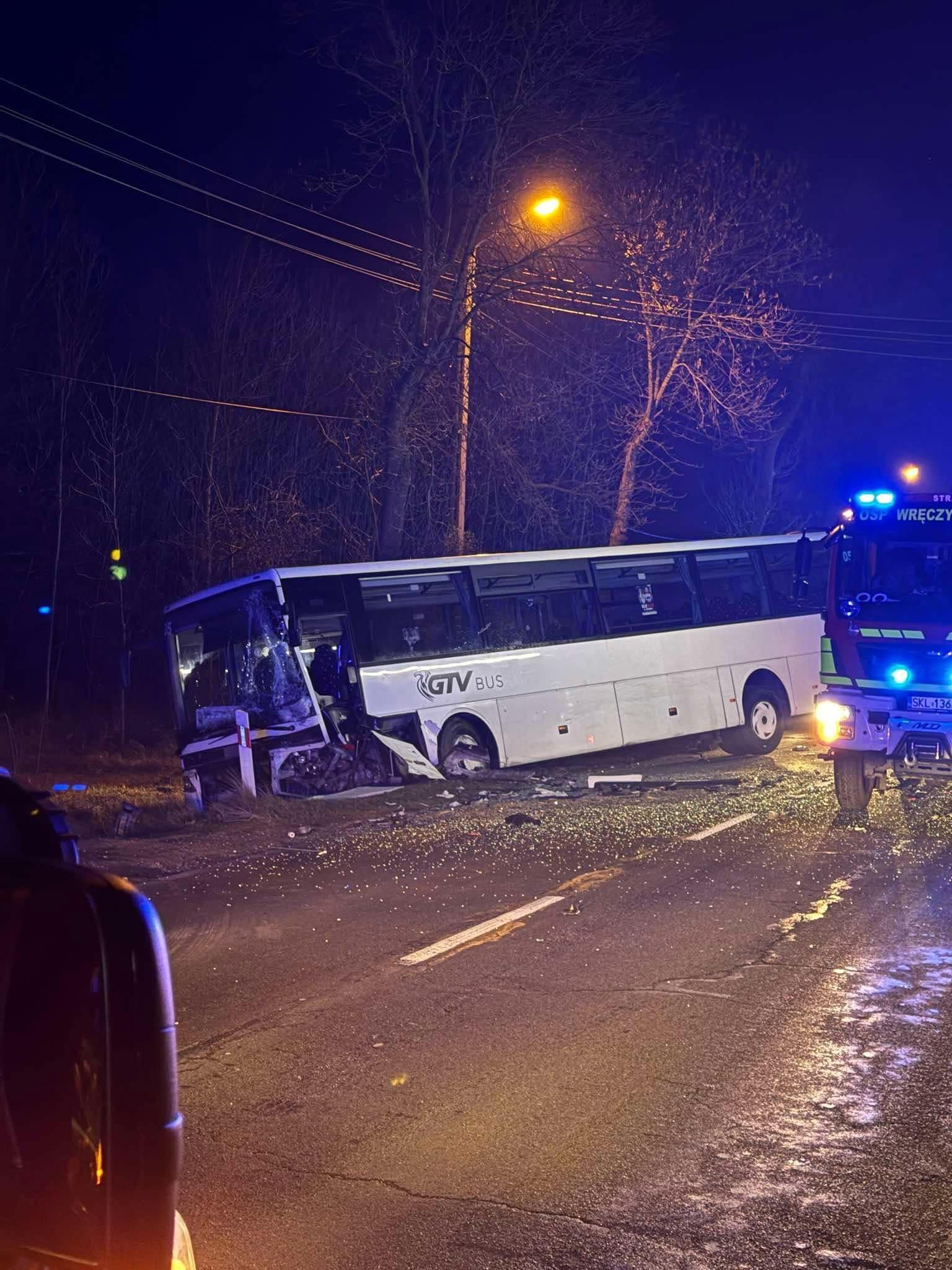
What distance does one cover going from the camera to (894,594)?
12.6m

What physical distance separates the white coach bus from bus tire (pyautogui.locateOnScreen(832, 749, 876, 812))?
1963 millimetres

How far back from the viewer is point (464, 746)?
56.8ft

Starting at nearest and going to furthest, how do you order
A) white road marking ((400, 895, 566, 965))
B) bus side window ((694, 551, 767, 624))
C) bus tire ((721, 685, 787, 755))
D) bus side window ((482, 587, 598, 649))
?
white road marking ((400, 895, 566, 965)), bus side window ((482, 587, 598, 649)), bus tire ((721, 685, 787, 755)), bus side window ((694, 551, 767, 624))

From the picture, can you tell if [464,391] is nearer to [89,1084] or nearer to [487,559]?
[487,559]

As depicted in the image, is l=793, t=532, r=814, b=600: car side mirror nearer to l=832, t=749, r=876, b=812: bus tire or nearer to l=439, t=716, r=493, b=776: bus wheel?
l=832, t=749, r=876, b=812: bus tire

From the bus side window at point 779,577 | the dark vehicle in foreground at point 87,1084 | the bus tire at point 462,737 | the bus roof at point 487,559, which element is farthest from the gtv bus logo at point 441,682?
the dark vehicle in foreground at point 87,1084

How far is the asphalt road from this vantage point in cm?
396

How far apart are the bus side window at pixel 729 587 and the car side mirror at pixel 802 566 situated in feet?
23.4

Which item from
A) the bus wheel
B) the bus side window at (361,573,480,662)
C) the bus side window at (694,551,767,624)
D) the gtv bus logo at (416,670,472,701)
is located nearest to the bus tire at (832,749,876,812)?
the bus wheel

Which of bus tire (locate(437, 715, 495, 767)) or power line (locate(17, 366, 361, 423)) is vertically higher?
power line (locate(17, 366, 361, 423))

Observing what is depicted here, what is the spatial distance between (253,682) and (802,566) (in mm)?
6926

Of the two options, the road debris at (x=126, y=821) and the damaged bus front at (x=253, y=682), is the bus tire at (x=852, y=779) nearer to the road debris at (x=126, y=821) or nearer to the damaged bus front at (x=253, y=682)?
the damaged bus front at (x=253, y=682)

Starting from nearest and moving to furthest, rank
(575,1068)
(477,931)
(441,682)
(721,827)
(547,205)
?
(575,1068) → (477,931) → (721,827) → (441,682) → (547,205)

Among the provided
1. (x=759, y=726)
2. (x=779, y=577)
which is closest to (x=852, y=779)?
(x=759, y=726)
